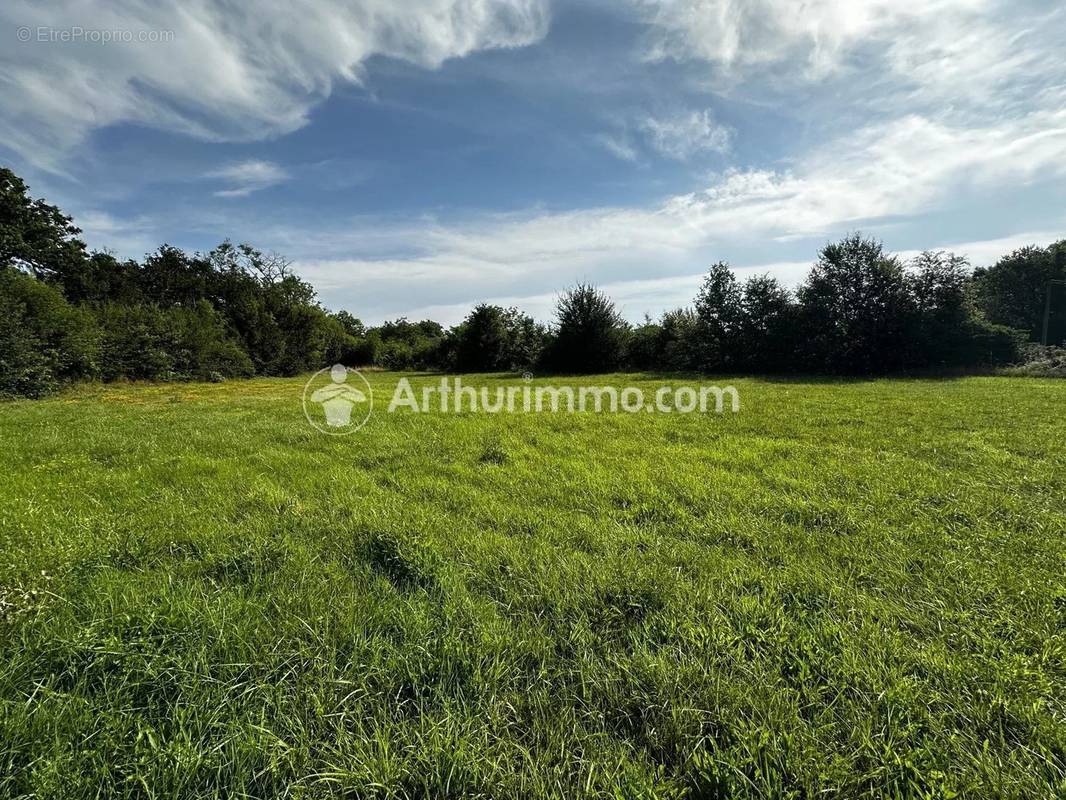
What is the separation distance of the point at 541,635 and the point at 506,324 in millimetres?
26785

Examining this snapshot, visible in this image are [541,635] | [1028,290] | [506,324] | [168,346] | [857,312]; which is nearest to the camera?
[541,635]

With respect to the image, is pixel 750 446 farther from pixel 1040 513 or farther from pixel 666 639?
pixel 666 639

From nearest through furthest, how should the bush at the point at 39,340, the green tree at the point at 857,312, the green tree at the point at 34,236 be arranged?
the bush at the point at 39,340 → the green tree at the point at 857,312 → the green tree at the point at 34,236

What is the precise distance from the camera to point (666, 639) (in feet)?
6.59

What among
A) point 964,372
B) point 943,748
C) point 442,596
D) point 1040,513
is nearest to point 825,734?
point 943,748

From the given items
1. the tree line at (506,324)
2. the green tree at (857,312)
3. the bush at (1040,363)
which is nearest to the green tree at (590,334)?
the tree line at (506,324)

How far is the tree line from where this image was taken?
16.8 metres

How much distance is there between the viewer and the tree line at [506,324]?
16.8 metres

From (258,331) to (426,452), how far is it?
95.5 feet

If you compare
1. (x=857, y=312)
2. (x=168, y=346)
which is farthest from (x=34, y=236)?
(x=857, y=312)

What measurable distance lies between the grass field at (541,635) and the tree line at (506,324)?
16203mm

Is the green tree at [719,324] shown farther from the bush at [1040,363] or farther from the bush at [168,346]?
the bush at [168,346]

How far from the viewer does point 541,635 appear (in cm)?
203

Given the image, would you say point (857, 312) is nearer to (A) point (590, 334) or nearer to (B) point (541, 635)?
(A) point (590, 334)
